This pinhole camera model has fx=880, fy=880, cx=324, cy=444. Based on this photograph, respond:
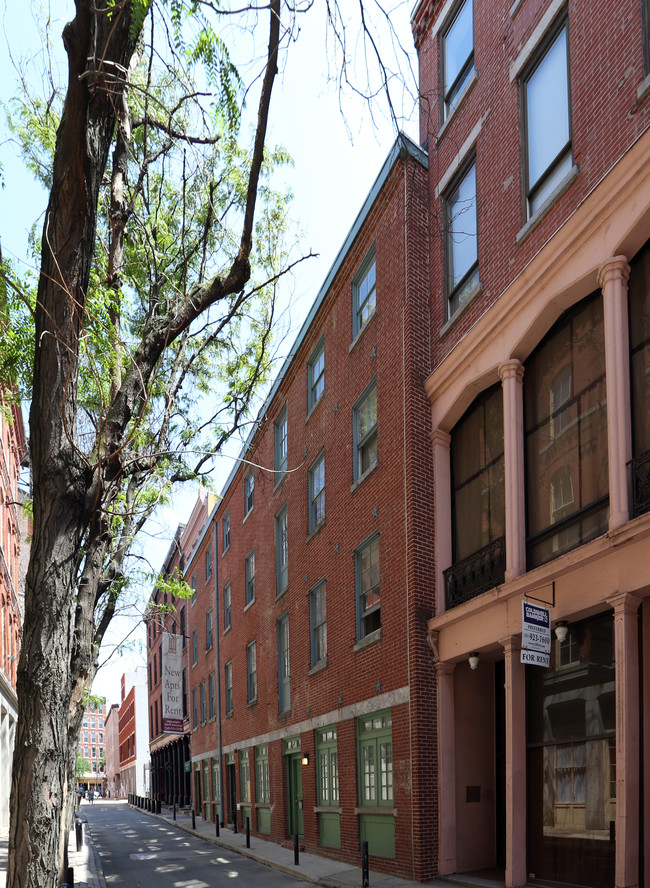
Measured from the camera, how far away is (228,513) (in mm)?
36938

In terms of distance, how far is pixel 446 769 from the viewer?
1491 centimetres

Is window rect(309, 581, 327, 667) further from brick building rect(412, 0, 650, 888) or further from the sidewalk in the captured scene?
brick building rect(412, 0, 650, 888)

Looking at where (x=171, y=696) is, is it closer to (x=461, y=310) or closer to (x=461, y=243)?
(x=461, y=310)

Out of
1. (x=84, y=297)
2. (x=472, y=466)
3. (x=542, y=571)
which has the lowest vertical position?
(x=542, y=571)

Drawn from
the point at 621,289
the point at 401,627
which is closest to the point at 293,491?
the point at 401,627

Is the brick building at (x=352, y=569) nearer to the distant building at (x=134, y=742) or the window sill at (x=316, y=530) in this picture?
the window sill at (x=316, y=530)

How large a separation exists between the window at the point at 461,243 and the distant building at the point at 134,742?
70.1 meters

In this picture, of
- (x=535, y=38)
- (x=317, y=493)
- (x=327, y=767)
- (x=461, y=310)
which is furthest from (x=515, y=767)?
(x=317, y=493)

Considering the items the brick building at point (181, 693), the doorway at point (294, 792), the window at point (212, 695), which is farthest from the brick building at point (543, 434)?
the window at point (212, 695)

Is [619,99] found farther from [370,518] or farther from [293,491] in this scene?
[293,491]

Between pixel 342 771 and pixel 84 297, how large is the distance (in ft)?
51.4

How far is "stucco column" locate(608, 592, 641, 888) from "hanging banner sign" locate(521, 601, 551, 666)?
41.0 inches

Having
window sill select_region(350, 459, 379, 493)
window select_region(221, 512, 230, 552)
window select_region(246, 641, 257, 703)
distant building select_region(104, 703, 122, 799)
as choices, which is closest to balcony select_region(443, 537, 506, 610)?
window sill select_region(350, 459, 379, 493)

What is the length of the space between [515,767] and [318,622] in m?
10.2
